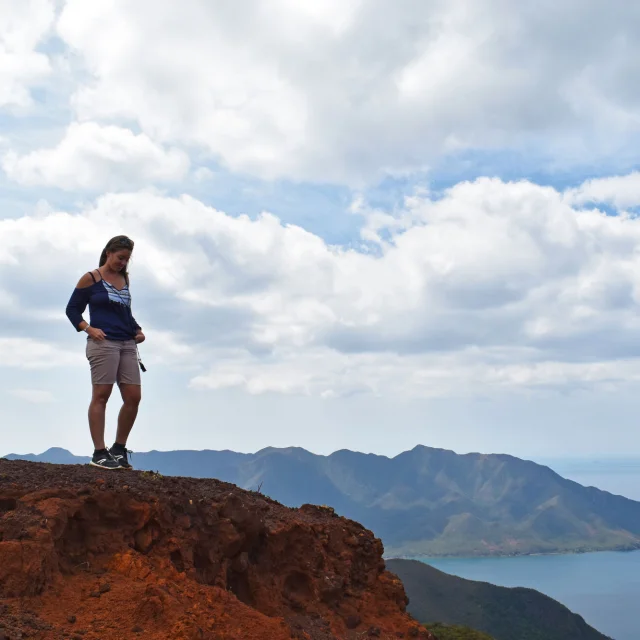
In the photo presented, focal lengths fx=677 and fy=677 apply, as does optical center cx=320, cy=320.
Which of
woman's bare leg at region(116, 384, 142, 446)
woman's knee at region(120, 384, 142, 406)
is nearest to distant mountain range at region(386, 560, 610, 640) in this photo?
woman's bare leg at region(116, 384, 142, 446)

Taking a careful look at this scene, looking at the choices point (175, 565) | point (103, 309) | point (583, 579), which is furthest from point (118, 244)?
point (583, 579)

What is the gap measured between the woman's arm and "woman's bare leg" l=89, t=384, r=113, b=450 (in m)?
0.72

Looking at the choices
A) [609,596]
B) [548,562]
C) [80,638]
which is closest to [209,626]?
[80,638]

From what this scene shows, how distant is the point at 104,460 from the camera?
766 centimetres

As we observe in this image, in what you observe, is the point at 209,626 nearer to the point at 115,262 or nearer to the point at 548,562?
the point at 115,262

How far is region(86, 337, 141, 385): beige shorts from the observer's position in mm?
7629

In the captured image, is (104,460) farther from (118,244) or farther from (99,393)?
(118,244)

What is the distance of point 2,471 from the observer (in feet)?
22.7

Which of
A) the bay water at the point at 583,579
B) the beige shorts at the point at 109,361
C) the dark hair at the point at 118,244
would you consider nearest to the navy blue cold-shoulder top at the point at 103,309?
the beige shorts at the point at 109,361

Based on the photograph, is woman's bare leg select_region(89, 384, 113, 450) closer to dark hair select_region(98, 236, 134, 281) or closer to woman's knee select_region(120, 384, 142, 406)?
woman's knee select_region(120, 384, 142, 406)

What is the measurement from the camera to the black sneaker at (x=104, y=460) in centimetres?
763

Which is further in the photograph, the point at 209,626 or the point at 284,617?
the point at 284,617

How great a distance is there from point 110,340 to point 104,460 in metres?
1.36

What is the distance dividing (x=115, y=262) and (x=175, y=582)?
385cm
